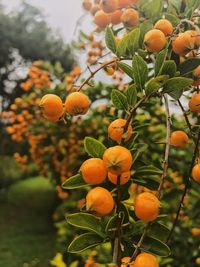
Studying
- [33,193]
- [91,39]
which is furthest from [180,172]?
[33,193]

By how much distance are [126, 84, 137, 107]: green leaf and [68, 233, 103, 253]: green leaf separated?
0.41 metres

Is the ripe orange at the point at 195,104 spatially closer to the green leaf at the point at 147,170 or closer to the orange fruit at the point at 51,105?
the green leaf at the point at 147,170

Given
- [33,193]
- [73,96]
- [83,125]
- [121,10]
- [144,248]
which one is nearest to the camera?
[144,248]

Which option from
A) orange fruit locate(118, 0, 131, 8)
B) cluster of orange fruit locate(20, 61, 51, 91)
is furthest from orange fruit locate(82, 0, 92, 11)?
cluster of orange fruit locate(20, 61, 51, 91)

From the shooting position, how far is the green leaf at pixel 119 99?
3.83ft

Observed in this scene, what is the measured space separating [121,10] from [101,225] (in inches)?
37.2

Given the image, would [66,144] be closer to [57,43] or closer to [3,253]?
[3,253]

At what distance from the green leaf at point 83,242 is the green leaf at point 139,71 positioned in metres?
0.46

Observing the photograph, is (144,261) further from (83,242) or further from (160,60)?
(160,60)

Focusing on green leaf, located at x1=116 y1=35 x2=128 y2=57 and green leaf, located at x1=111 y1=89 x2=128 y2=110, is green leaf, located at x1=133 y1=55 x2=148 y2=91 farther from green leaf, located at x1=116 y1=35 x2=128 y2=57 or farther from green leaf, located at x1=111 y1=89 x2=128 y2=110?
green leaf, located at x1=116 y1=35 x2=128 y2=57

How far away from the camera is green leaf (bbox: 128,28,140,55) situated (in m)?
1.27

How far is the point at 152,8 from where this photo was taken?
5.00 feet

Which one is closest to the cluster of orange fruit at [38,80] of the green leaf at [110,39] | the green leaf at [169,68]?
the green leaf at [110,39]

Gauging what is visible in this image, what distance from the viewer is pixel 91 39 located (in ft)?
10.3
